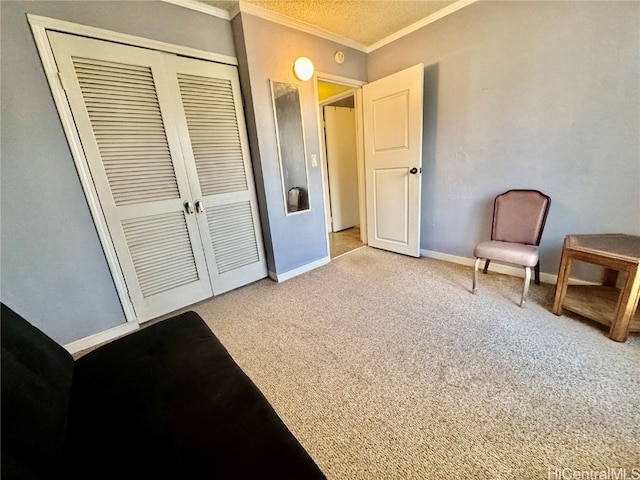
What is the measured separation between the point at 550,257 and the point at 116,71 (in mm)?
3553

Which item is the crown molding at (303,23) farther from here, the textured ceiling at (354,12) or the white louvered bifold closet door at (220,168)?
the white louvered bifold closet door at (220,168)

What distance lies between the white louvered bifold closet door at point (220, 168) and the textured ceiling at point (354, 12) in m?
0.55

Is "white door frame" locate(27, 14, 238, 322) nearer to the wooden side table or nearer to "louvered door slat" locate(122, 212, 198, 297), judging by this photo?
"louvered door slat" locate(122, 212, 198, 297)

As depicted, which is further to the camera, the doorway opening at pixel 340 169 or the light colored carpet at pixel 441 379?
the doorway opening at pixel 340 169

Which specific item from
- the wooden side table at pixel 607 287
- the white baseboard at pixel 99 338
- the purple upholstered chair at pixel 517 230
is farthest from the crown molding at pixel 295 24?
the wooden side table at pixel 607 287

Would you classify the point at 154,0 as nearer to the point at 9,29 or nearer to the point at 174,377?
the point at 9,29

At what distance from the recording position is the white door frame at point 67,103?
1.44 meters

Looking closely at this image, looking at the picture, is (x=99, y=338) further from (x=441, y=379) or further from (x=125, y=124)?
(x=441, y=379)

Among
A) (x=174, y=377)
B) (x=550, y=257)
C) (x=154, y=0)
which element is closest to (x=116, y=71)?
(x=154, y=0)

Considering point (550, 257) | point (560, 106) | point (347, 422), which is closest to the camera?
point (347, 422)

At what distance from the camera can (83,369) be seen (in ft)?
3.19

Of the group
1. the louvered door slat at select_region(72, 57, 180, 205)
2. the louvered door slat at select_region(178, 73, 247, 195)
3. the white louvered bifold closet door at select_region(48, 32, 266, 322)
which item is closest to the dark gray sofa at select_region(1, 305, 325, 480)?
the white louvered bifold closet door at select_region(48, 32, 266, 322)

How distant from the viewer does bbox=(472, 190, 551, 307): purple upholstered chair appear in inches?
71.6

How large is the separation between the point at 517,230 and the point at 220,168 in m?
2.55
